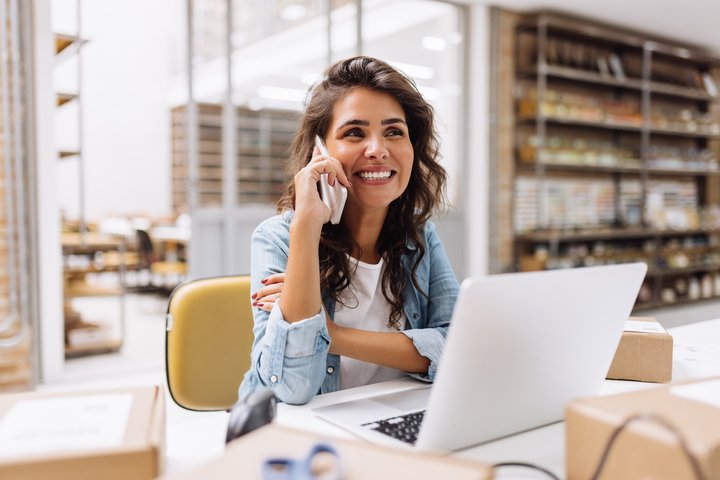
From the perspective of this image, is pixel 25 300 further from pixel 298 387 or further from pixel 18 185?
pixel 298 387

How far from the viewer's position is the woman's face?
1348mm

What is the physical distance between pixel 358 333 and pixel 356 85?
0.56 m

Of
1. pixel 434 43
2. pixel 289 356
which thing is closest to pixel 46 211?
pixel 289 356

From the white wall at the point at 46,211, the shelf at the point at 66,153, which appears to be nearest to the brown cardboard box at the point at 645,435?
the white wall at the point at 46,211

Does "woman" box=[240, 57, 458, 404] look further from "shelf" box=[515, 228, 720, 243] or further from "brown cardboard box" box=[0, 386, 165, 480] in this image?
"shelf" box=[515, 228, 720, 243]

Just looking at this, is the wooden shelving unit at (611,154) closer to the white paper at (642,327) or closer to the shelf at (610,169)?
the shelf at (610,169)

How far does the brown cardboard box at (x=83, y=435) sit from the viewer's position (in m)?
0.65

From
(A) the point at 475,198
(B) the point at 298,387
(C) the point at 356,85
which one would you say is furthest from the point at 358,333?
(A) the point at 475,198

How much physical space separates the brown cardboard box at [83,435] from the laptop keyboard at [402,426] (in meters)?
0.33

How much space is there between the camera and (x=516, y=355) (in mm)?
777

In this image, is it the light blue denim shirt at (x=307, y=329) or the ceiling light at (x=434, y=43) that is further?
the ceiling light at (x=434, y=43)

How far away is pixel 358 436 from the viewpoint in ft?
2.98

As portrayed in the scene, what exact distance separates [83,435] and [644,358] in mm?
1041

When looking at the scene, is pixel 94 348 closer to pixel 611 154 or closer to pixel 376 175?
pixel 376 175
